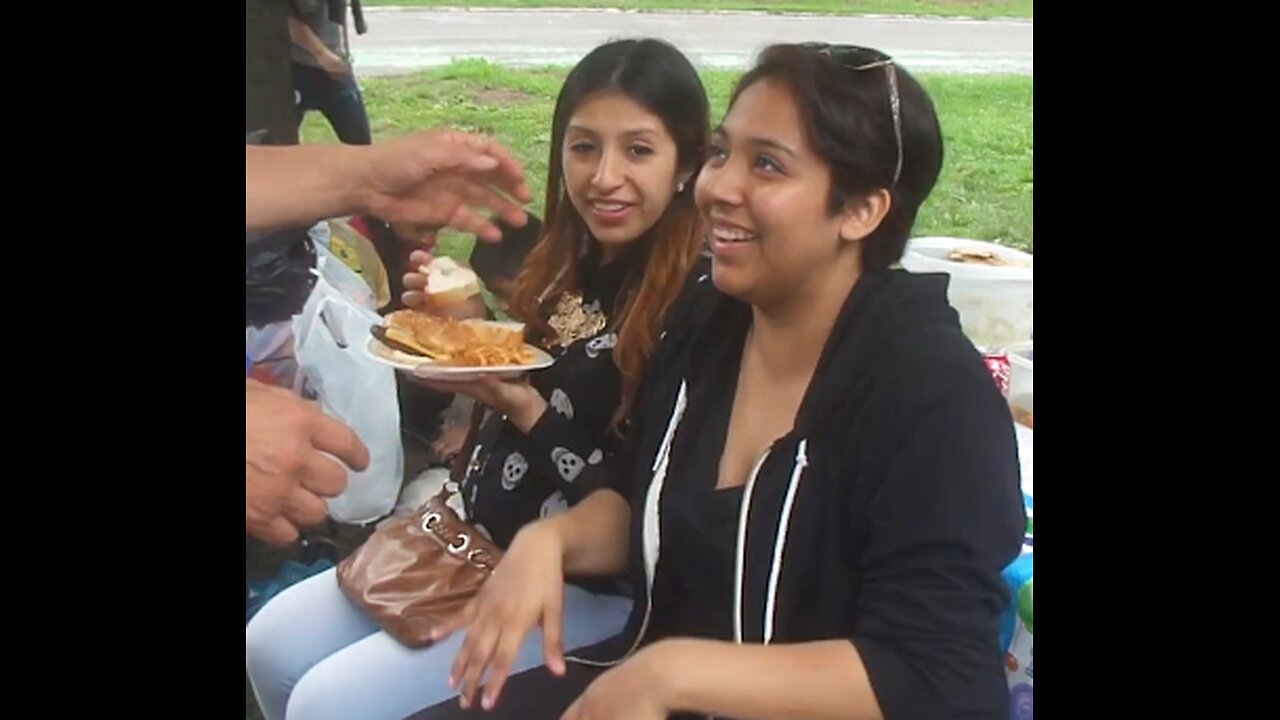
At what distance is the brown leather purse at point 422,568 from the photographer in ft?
5.46

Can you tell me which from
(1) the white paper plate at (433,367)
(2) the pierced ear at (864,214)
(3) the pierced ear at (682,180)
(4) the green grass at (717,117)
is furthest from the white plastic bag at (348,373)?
(2) the pierced ear at (864,214)

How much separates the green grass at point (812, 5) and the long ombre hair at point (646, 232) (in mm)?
57

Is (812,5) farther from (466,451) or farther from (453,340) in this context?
(466,451)

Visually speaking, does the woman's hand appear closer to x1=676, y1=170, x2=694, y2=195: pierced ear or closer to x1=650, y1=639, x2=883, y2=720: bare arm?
x1=650, y1=639, x2=883, y2=720: bare arm

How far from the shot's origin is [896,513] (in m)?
1.37

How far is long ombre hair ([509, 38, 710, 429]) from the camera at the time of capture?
1.57 metres

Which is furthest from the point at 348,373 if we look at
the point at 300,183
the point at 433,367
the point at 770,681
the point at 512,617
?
the point at 770,681

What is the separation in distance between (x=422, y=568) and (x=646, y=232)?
0.48 meters

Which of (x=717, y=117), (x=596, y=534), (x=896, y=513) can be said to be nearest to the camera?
(x=896, y=513)
